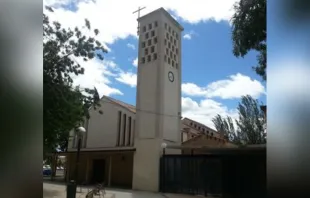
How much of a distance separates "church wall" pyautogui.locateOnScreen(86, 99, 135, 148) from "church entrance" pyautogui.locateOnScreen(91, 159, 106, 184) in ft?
3.20

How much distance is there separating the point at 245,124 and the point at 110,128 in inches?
322

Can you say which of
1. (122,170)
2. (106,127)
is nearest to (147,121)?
(122,170)

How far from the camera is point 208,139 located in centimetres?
1719

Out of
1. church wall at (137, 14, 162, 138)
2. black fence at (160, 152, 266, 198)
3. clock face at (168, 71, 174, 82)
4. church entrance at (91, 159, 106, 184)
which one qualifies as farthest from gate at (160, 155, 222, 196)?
church entrance at (91, 159, 106, 184)

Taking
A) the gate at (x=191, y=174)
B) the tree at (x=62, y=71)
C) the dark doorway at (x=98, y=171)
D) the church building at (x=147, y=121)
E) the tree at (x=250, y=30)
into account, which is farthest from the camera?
the dark doorway at (x=98, y=171)

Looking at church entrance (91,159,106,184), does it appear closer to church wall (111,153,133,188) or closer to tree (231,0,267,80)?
church wall (111,153,133,188)

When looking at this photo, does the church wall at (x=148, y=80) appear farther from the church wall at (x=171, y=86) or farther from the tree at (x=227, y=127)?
the tree at (x=227, y=127)

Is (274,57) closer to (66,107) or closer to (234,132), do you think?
(66,107)

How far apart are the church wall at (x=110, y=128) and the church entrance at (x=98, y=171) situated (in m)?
0.97

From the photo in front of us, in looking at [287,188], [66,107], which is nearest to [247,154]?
[66,107]

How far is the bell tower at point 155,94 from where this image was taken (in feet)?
51.1

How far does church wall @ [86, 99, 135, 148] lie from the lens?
18.5 meters

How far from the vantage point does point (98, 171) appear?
63.0ft

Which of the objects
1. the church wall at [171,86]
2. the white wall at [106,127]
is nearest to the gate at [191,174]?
the church wall at [171,86]
